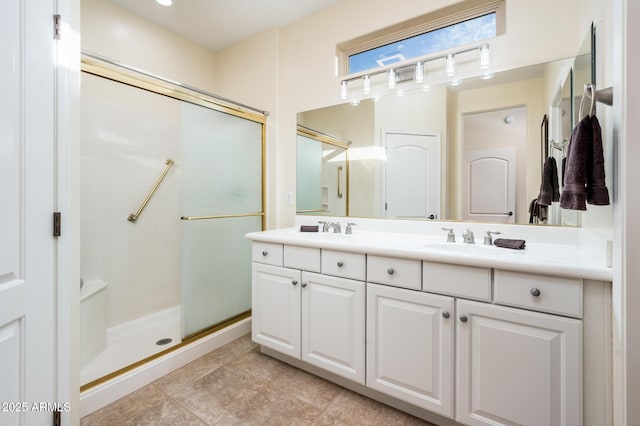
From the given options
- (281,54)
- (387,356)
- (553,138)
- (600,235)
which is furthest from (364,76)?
(387,356)

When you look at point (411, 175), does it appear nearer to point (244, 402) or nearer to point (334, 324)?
point (334, 324)

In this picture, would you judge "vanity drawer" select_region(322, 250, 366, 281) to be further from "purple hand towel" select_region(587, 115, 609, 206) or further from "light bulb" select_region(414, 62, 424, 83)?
"light bulb" select_region(414, 62, 424, 83)

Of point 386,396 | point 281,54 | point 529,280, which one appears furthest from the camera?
point 281,54

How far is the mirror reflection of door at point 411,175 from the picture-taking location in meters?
1.95

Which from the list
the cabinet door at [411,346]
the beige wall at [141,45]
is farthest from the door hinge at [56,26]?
the cabinet door at [411,346]

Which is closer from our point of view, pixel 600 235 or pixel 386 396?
pixel 600 235

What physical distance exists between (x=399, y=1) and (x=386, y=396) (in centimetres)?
253

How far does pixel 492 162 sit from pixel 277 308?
1.64 meters

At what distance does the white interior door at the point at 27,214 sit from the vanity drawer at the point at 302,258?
1104 millimetres

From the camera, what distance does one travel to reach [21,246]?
972 mm

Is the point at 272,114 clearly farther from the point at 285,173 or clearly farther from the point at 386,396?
the point at 386,396

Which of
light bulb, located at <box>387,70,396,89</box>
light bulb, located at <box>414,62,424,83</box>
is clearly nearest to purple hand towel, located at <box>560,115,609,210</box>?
light bulb, located at <box>414,62,424,83</box>

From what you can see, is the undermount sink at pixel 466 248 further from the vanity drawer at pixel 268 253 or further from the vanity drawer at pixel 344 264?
the vanity drawer at pixel 268 253

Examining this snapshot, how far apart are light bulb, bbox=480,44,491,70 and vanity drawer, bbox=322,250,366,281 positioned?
4.45 ft
